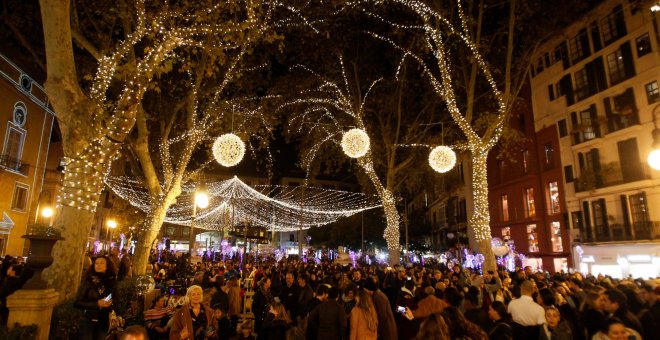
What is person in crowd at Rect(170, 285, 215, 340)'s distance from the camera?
5.02 m

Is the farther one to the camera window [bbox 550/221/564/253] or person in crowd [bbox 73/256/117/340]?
window [bbox 550/221/564/253]

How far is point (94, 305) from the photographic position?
5.70 metres

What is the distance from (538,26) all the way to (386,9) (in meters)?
5.52

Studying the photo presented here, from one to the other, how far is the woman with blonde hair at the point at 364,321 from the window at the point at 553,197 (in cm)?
2401

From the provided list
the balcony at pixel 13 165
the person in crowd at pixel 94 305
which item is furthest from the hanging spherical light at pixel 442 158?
the balcony at pixel 13 165

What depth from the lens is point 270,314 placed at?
602 cm

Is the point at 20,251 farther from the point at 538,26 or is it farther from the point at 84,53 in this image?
the point at 538,26

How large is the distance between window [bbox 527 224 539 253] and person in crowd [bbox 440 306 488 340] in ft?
85.7

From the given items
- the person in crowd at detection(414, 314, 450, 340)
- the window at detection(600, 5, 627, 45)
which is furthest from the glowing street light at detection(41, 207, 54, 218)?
the window at detection(600, 5, 627, 45)

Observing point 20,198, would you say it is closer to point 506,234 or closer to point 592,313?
point 592,313

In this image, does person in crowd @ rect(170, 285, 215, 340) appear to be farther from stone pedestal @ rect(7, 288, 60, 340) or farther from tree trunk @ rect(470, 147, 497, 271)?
tree trunk @ rect(470, 147, 497, 271)

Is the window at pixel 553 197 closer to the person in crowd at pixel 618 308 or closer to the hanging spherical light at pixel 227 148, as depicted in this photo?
the hanging spherical light at pixel 227 148

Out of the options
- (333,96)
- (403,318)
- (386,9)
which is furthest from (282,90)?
(403,318)

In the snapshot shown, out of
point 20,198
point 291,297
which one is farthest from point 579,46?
point 20,198
